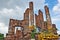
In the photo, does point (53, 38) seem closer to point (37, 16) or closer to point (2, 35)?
point (2, 35)

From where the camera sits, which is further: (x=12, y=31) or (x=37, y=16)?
(x=37, y=16)

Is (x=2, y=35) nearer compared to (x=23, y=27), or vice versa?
(x=2, y=35)

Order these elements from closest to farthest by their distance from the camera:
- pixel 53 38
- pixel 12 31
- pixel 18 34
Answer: pixel 53 38 → pixel 18 34 → pixel 12 31

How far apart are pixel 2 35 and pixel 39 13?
10.7m

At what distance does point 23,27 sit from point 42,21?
16.1 ft

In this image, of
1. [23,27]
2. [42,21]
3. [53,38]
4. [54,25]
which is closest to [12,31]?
[23,27]

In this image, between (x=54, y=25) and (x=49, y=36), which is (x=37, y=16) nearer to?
(x=54, y=25)

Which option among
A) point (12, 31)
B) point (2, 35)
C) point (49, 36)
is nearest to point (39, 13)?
point (12, 31)

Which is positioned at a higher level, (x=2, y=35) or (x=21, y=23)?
(x=21, y=23)

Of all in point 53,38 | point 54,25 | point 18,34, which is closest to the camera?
point 53,38

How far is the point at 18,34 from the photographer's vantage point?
90.4ft

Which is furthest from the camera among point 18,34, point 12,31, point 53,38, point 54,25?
point 54,25

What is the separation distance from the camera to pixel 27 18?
3222cm

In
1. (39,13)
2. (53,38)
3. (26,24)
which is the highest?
(39,13)
